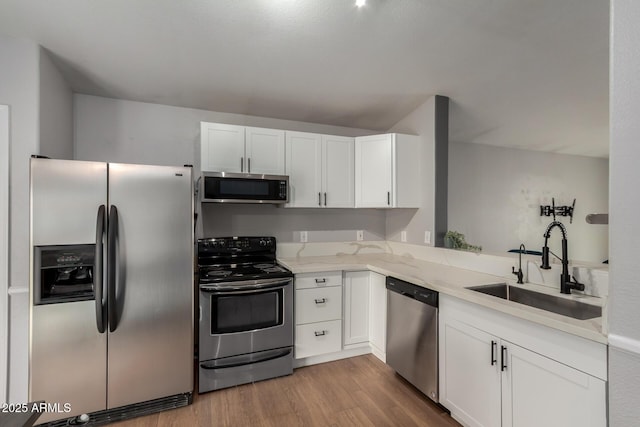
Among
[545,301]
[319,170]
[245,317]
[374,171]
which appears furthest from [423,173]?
[245,317]

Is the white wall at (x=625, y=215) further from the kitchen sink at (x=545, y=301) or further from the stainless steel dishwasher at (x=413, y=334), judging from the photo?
the stainless steel dishwasher at (x=413, y=334)

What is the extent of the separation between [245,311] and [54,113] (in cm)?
210

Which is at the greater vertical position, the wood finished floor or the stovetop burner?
the stovetop burner

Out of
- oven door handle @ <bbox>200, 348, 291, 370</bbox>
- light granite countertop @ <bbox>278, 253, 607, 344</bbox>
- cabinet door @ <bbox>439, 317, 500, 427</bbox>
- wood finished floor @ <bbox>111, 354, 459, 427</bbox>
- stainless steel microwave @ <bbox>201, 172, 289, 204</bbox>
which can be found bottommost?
wood finished floor @ <bbox>111, 354, 459, 427</bbox>

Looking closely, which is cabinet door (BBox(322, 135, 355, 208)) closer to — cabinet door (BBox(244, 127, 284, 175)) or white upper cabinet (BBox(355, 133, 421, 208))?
white upper cabinet (BBox(355, 133, 421, 208))

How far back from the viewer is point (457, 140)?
4.02 metres

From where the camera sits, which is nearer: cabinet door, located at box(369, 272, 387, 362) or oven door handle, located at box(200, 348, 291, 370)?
oven door handle, located at box(200, 348, 291, 370)

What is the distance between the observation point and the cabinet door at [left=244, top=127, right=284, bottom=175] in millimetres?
2861

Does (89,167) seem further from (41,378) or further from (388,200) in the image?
(388,200)

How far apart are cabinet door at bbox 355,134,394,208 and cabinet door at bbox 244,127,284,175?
86 cm

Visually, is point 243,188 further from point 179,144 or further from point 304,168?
point 179,144

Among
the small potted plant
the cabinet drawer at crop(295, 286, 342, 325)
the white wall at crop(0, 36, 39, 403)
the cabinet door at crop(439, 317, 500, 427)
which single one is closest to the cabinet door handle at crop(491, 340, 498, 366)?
the cabinet door at crop(439, 317, 500, 427)

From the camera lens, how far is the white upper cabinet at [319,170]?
3.04 metres

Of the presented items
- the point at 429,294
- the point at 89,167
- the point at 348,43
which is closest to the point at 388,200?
the point at 429,294
